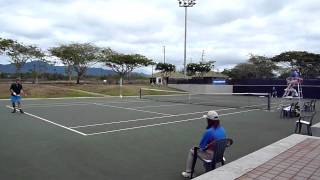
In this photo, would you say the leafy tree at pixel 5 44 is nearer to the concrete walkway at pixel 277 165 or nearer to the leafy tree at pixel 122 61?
the leafy tree at pixel 122 61

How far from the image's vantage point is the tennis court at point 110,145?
6941 millimetres

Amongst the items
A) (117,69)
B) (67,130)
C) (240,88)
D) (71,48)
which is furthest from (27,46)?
(67,130)

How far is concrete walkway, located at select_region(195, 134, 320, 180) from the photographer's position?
6.07 meters

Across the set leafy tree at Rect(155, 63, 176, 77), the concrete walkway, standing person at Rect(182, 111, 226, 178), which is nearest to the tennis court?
standing person at Rect(182, 111, 226, 178)

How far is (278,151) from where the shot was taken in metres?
8.16

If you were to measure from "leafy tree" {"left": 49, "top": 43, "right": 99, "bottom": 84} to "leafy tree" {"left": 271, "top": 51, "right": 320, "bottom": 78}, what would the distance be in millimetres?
36877

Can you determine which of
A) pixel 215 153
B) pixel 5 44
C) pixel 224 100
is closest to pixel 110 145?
pixel 215 153

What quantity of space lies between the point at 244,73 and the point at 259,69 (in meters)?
3.33

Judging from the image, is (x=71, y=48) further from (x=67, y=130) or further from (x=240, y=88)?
(x=67, y=130)

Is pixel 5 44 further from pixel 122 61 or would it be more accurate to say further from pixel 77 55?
pixel 122 61

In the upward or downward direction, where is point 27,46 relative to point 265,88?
upward

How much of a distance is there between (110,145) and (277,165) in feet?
14.9

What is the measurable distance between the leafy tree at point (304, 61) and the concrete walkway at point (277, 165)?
62288 mm

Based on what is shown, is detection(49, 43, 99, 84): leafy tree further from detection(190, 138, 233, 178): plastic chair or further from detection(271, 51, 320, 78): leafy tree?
detection(190, 138, 233, 178): plastic chair
